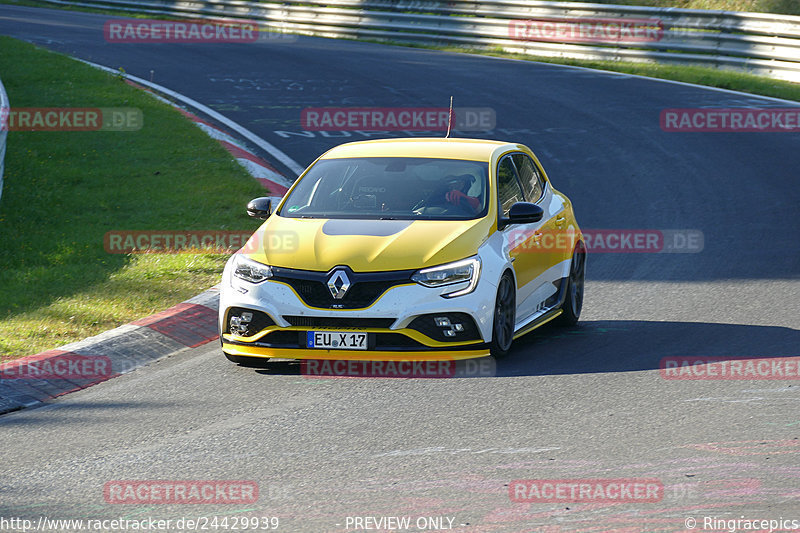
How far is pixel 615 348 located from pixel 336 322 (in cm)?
225

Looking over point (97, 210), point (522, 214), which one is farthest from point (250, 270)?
point (97, 210)

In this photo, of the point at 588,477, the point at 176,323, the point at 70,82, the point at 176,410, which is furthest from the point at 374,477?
the point at 70,82

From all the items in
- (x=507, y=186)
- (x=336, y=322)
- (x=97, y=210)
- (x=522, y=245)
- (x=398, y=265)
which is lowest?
(x=97, y=210)

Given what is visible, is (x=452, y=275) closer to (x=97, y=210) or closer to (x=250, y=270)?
(x=250, y=270)

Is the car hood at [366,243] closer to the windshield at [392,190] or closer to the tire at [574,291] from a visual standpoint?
the windshield at [392,190]

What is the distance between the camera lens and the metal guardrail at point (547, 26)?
23.5 metres

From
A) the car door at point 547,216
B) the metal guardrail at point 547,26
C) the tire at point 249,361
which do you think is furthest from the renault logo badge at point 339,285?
the metal guardrail at point 547,26

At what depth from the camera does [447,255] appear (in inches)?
323

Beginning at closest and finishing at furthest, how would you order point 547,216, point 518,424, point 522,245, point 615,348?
1. point 518,424
2. point 615,348
3. point 522,245
4. point 547,216

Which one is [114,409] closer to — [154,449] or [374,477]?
[154,449]

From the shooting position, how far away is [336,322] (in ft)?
26.3

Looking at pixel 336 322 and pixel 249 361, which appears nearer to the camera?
pixel 336 322

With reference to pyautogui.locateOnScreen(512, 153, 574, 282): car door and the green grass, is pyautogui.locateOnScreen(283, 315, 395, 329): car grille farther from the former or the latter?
the green grass

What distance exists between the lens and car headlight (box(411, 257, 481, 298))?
8.08 metres
